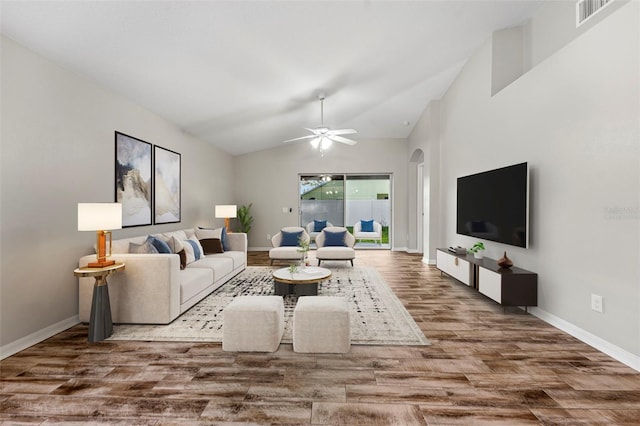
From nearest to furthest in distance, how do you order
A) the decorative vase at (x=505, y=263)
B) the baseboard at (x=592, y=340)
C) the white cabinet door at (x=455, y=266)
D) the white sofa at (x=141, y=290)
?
the baseboard at (x=592, y=340)
the white sofa at (x=141, y=290)
the decorative vase at (x=505, y=263)
the white cabinet door at (x=455, y=266)

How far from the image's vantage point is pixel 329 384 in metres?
2.11

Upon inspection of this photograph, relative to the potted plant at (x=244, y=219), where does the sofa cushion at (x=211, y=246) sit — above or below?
below

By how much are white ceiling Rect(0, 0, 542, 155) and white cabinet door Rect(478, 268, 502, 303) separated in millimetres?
3032

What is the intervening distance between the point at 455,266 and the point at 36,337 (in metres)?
4.88

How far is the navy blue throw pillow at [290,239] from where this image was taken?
6.54 metres

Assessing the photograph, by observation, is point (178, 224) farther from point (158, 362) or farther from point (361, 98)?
point (361, 98)

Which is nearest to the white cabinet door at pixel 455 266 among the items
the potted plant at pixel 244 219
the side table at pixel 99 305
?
the side table at pixel 99 305

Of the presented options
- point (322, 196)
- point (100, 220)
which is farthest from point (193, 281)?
point (322, 196)

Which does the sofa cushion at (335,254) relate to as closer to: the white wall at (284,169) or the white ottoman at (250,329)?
the white wall at (284,169)

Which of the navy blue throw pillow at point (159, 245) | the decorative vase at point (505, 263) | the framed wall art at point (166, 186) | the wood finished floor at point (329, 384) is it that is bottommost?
the wood finished floor at point (329, 384)

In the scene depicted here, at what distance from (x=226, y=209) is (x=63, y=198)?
3514mm

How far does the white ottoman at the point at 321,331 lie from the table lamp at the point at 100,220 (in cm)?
187

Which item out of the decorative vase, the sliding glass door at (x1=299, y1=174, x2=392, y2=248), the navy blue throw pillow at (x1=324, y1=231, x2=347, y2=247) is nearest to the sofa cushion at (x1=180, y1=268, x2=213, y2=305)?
the navy blue throw pillow at (x1=324, y1=231, x2=347, y2=247)

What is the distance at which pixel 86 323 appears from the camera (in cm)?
325
